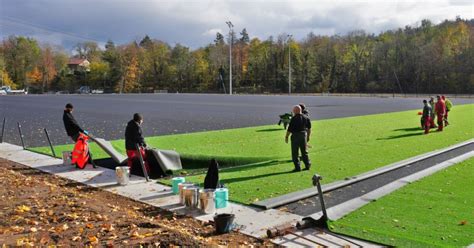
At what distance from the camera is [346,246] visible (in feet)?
19.8

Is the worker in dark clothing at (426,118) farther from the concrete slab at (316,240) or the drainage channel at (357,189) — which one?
the concrete slab at (316,240)

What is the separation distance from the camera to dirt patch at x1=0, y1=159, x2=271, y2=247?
6078mm

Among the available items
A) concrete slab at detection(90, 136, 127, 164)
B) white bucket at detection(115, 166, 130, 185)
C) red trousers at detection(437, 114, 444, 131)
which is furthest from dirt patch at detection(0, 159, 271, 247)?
red trousers at detection(437, 114, 444, 131)

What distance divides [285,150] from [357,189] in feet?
18.5

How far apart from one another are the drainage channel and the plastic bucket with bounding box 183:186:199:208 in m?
1.51

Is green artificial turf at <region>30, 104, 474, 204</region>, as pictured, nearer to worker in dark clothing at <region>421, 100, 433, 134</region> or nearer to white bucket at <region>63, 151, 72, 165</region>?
worker in dark clothing at <region>421, 100, 433, 134</region>

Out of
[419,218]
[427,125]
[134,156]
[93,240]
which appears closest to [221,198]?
[93,240]

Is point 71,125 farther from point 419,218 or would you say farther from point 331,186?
point 419,218

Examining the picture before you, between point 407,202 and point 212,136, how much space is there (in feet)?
38.2

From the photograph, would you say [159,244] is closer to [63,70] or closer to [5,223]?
[5,223]

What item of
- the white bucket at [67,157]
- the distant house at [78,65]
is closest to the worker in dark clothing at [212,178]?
the white bucket at [67,157]

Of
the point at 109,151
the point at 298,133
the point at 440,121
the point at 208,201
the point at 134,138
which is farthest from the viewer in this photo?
the point at 440,121

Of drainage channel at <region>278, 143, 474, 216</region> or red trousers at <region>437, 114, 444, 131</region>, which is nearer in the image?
drainage channel at <region>278, 143, 474, 216</region>

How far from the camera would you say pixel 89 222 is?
6.96 metres
